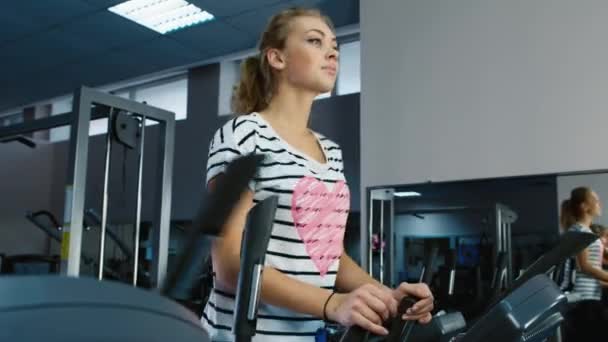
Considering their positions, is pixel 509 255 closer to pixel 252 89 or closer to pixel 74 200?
pixel 74 200

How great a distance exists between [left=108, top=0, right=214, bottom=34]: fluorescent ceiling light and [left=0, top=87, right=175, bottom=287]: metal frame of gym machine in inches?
80.7

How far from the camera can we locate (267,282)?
70 cm

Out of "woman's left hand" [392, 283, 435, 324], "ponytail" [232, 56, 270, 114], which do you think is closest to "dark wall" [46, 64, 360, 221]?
"ponytail" [232, 56, 270, 114]

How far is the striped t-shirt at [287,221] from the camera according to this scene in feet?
2.59

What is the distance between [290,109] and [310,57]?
9 cm

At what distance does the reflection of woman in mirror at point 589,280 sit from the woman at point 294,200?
2.16 meters

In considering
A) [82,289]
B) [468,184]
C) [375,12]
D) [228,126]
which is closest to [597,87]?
[468,184]

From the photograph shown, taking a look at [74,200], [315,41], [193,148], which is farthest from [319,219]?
[193,148]

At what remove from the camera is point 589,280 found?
2768 mm

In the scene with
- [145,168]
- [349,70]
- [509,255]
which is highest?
[349,70]

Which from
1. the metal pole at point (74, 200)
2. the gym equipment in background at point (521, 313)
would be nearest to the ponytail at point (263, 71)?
the gym equipment in background at point (521, 313)

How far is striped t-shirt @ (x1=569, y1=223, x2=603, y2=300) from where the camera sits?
109 inches

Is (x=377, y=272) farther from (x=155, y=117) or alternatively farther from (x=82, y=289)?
(x=82, y=289)

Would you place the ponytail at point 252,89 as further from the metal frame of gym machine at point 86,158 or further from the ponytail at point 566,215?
the ponytail at point 566,215
